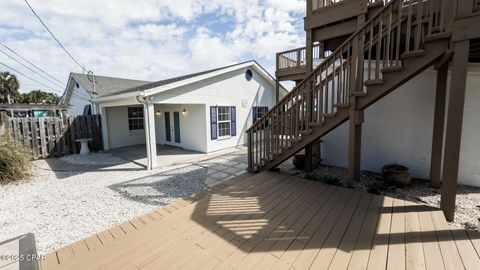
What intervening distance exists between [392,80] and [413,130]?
2485mm

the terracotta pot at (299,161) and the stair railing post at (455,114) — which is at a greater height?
the stair railing post at (455,114)

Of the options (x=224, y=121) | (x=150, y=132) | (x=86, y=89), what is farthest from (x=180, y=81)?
(x=86, y=89)

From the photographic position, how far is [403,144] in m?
5.23

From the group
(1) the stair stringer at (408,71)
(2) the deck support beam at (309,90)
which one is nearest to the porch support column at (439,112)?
(1) the stair stringer at (408,71)

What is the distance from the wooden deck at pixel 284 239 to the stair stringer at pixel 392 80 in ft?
4.57

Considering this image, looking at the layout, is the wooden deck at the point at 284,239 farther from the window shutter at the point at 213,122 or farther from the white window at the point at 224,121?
the white window at the point at 224,121

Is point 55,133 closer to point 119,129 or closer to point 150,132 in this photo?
point 119,129

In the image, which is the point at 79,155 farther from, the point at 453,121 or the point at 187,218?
the point at 453,121

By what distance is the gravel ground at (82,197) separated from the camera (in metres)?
3.21

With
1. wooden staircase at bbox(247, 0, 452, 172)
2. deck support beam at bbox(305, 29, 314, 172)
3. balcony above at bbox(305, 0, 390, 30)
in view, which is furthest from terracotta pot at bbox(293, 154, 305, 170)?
balcony above at bbox(305, 0, 390, 30)

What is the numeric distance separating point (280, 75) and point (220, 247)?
351 inches

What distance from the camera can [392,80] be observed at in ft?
11.3

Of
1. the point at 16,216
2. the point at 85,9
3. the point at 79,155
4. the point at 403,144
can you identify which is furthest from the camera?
the point at 79,155

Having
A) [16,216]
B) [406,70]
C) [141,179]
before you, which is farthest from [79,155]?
[406,70]
